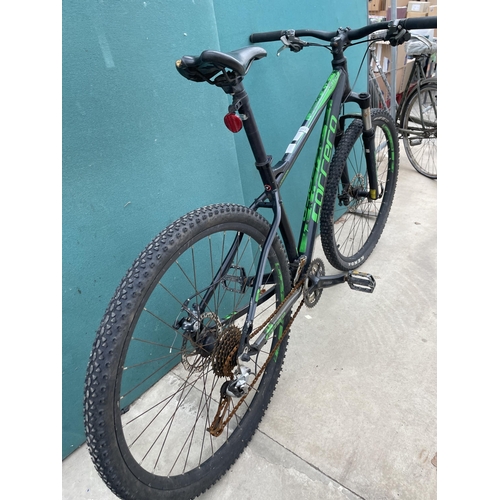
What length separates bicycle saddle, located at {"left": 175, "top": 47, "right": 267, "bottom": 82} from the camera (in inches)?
42.6

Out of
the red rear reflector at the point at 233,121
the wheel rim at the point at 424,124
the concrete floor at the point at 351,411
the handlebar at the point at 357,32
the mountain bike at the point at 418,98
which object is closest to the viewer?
the red rear reflector at the point at 233,121

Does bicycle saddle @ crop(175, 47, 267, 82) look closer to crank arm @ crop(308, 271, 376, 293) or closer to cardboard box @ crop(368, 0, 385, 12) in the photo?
crank arm @ crop(308, 271, 376, 293)

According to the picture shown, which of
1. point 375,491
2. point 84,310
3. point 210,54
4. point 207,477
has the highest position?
point 210,54

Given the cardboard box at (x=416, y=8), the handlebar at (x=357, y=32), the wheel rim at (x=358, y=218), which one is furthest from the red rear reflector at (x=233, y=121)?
the cardboard box at (x=416, y=8)

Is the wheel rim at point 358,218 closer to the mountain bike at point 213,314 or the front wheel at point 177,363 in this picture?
the mountain bike at point 213,314

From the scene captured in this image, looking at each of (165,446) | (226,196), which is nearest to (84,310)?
(165,446)

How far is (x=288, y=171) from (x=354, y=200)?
3.51ft

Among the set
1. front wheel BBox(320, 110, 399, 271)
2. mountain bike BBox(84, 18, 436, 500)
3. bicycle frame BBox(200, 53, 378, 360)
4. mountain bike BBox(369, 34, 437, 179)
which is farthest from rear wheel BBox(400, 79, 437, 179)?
bicycle frame BBox(200, 53, 378, 360)

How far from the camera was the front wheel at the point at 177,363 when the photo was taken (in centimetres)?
100

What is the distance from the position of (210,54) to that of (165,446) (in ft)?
4.96

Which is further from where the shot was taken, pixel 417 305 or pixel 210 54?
pixel 417 305

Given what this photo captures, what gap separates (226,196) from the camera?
6.26 feet

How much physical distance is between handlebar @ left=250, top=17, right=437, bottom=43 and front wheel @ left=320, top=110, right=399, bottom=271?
1.50 ft

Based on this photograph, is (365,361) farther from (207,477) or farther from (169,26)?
(169,26)
